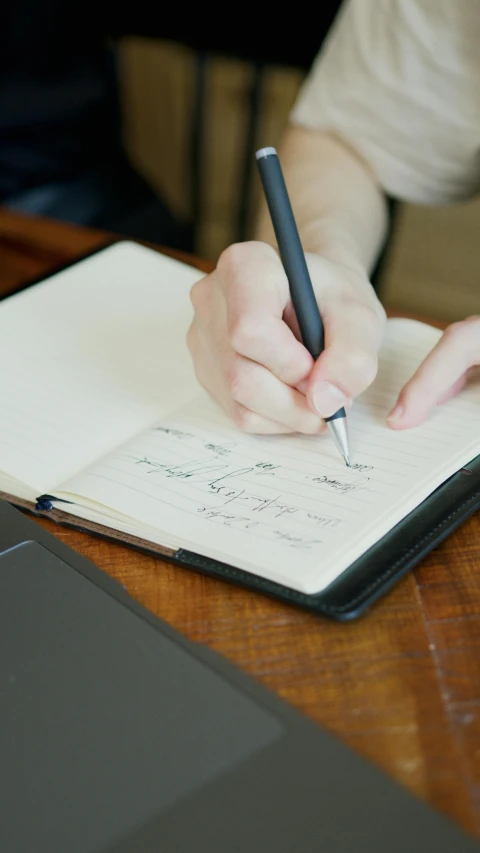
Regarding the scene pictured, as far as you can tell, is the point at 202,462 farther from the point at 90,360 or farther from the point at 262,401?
the point at 90,360

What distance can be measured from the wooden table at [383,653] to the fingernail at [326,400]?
0.10 metres

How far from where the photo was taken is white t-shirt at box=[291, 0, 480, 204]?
2.54 feet

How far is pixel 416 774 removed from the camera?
1.10 ft

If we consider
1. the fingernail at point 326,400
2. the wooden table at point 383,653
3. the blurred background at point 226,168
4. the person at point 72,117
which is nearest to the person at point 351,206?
the fingernail at point 326,400

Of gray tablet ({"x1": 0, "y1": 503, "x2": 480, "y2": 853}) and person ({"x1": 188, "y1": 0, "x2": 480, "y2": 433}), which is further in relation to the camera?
person ({"x1": 188, "y1": 0, "x2": 480, "y2": 433})

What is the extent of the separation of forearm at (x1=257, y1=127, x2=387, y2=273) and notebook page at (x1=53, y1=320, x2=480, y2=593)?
155 millimetres

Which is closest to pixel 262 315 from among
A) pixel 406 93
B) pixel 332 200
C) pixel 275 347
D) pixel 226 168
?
pixel 275 347

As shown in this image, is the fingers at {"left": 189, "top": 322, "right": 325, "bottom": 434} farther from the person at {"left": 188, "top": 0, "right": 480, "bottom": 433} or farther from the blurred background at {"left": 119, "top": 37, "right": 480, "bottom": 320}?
the blurred background at {"left": 119, "top": 37, "right": 480, "bottom": 320}

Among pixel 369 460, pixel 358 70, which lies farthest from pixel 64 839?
pixel 358 70

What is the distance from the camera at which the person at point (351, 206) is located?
506 mm

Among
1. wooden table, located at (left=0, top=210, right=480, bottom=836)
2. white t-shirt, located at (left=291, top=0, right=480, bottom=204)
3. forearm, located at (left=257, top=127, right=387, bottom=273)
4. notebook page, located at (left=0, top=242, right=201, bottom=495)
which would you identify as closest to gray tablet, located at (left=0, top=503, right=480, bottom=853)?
wooden table, located at (left=0, top=210, right=480, bottom=836)

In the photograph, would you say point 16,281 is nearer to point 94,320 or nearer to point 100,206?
point 94,320

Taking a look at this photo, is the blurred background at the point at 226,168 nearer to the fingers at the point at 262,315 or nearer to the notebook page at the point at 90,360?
the notebook page at the point at 90,360

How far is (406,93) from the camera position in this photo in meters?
0.80
